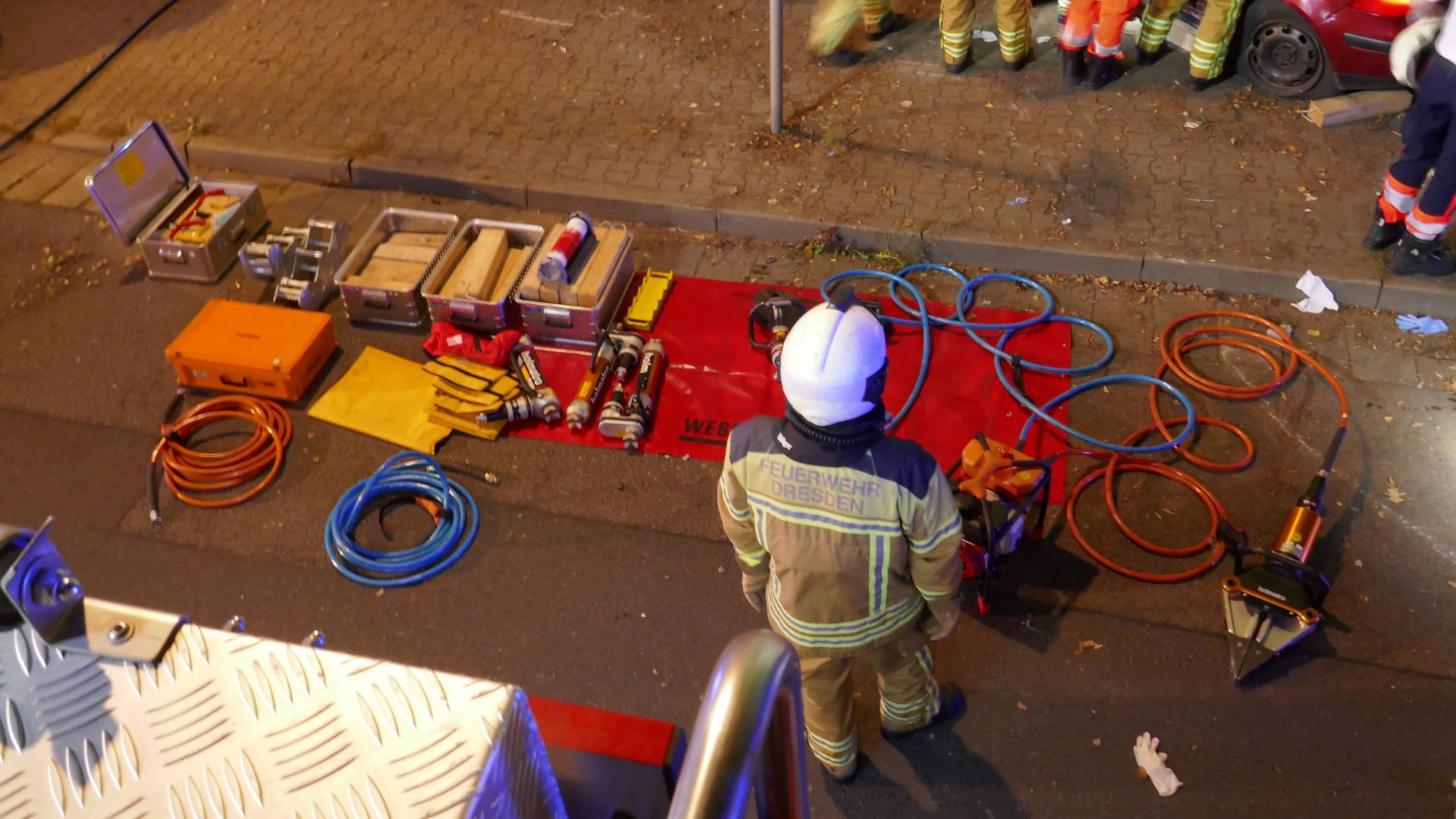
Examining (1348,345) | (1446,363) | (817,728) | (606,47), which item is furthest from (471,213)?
(1446,363)

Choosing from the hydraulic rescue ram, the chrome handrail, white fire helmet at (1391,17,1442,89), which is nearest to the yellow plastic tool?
the hydraulic rescue ram

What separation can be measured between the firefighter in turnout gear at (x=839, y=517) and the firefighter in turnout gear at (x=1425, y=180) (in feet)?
14.2

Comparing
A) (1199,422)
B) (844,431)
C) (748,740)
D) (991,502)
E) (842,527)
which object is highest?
(748,740)

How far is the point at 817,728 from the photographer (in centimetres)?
404

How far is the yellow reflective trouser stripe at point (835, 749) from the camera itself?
160 inches

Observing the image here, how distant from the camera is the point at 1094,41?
7711 mm

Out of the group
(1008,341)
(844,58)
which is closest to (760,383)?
(1008,341)

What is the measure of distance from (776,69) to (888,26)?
6.93ft

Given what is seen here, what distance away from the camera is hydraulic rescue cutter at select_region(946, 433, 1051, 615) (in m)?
4.48

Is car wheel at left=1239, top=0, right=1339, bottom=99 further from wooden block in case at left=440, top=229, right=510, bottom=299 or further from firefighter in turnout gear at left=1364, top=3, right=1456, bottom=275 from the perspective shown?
wooden block in case at left=440, top=229, right=510, bottom=299

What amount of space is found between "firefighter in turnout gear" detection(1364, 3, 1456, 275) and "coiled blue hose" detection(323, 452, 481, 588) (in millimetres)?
5526

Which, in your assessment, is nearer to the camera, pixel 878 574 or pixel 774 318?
pixel 878 574

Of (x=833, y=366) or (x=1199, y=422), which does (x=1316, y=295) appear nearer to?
(x=1199, y=422)

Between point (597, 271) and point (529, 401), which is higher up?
point (597, 271)
